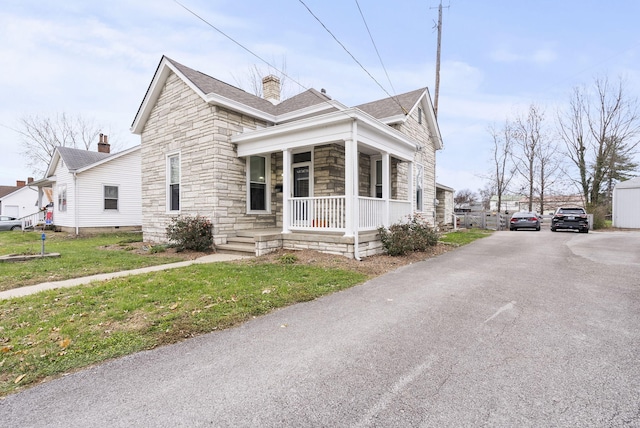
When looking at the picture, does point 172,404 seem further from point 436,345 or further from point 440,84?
point 440,84

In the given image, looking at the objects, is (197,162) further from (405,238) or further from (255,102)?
(405,238)

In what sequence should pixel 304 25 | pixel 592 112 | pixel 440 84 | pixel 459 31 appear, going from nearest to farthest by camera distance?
pixel 304 25
pixel 459 31
pixel 440 84
pixel 592 112

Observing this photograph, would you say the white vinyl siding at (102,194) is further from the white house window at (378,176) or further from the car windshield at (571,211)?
the car windshield at (571,211)

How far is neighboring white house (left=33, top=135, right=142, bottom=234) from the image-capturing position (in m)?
15.3

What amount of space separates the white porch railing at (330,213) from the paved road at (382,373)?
381 centimetres

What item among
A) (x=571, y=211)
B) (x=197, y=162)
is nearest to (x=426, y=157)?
(x=571, y=211)

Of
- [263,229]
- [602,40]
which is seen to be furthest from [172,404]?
[602,40]

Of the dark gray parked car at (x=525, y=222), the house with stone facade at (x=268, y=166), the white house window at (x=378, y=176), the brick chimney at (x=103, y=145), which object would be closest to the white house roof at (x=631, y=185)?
the dark gray parked car at (x=525, y=222)

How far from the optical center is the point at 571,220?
15719mm

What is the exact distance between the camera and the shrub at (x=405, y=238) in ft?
27.2

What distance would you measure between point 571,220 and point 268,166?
616 inches

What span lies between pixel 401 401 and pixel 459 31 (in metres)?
14.7

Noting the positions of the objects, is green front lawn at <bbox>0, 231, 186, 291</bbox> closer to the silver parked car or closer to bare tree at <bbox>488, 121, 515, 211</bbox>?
the silver parked car

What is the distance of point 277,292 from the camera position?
4.78 metres
